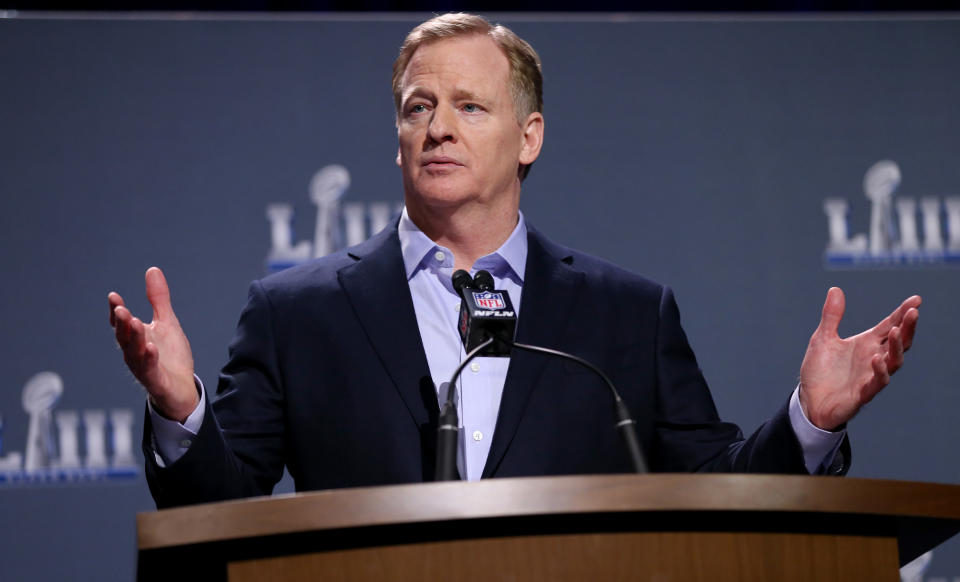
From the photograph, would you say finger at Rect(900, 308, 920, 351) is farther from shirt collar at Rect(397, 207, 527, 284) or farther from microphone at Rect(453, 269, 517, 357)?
shirt collar at Rect(397, 207, 527, 284)

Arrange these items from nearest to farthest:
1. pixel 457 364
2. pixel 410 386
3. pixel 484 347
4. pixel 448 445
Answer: pixel 448 445, pixel 484 347, pixel 410 386, pixel 457 364

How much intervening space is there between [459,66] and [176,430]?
1.07 meters

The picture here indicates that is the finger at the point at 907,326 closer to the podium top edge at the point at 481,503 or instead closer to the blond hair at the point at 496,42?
the podium top edge at the point at 481,503

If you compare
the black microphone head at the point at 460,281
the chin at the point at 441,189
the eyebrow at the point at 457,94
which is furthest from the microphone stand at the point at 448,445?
the eyebrow at the point at 457,94

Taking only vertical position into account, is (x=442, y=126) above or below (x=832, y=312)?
above

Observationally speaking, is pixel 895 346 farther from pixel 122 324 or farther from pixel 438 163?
pixel 122 324

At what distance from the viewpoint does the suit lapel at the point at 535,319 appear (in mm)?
2016

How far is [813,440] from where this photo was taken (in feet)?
5.80

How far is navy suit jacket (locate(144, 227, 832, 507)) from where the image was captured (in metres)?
2.03

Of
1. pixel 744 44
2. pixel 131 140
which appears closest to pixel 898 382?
pixel 744 44

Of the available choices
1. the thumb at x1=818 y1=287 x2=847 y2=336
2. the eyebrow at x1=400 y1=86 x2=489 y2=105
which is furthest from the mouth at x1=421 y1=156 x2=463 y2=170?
the thumb at x1=818 y1=287 x2=847 y2=336

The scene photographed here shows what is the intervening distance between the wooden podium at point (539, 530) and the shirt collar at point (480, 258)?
1.14 m

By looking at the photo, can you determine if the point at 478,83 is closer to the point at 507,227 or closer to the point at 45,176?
the point at 507,227

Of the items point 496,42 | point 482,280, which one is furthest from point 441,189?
point 482,280
